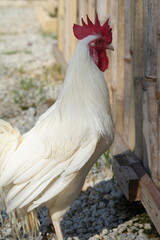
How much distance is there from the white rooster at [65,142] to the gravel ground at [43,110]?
0.69 meters

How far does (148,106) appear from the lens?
4.14 meters

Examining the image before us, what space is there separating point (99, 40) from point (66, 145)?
30.8 inches

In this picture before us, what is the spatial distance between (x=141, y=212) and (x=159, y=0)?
1.86 metres

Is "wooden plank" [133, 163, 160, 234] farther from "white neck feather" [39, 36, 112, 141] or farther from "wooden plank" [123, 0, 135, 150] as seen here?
"white neck feather" [39, 36, 112, 141]

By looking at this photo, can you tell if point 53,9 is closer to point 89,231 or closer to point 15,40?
point 15,40

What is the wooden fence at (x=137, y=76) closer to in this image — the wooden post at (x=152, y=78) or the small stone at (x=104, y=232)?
the wooden post at (x=152, y=78)

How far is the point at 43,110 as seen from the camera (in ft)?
24.1

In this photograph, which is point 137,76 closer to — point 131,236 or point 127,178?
point 127,178

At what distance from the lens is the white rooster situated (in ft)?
11.3

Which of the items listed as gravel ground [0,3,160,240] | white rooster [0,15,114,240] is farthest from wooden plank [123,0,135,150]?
white rooster [0,15,114,240]

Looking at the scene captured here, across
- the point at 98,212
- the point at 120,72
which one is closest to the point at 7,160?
the point at 98,212

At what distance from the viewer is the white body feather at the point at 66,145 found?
345cm

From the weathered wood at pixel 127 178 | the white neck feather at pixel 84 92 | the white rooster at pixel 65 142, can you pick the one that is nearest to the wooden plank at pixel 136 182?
the weathered wood at pixel 127 178

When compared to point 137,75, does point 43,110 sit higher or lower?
lower
